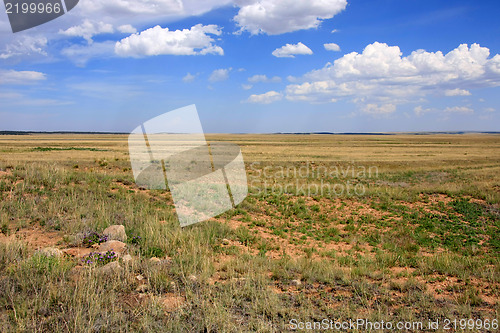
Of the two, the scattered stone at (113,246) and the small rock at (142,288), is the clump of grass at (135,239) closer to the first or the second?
the scattered stone at (113,246)

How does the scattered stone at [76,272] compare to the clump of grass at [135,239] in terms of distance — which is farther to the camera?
the clump of grass at [135,239]

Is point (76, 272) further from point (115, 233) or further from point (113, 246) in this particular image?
point (115, 233)

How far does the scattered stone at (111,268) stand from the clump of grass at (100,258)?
1.54 ft

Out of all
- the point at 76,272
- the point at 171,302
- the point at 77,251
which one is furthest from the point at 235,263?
the point at 77,251

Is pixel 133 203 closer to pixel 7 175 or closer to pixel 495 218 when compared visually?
pixel 7 175

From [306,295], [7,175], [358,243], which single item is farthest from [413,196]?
[7,175]

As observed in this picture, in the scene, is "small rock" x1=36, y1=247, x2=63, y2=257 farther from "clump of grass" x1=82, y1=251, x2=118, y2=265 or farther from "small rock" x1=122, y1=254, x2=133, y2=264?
"small rock" x1=122, y1=254, x2=133, y2=264

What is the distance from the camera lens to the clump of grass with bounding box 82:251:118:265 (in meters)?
5.93

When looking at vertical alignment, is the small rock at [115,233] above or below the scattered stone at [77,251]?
above

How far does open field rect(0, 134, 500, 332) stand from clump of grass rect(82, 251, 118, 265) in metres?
0.18

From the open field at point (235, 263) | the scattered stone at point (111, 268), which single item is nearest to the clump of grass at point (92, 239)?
the open field at point (235, 263)

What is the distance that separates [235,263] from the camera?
6.72m

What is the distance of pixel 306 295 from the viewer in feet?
17.8

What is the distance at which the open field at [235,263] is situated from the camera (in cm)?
436
